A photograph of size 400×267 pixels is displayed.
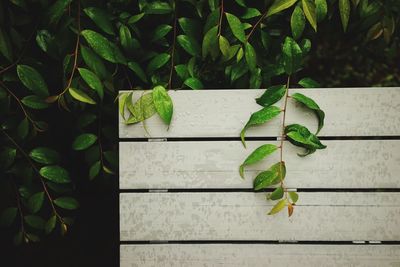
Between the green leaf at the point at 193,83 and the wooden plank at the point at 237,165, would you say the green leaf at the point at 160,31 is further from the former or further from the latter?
the wooden plank at the point at 237,165

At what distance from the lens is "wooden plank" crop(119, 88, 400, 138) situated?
0.90m

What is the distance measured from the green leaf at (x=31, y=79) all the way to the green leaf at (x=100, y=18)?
8.9 inches

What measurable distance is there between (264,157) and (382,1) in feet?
2.03

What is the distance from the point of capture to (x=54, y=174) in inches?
39.3

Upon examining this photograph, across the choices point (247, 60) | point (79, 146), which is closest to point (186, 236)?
point (79, 146)

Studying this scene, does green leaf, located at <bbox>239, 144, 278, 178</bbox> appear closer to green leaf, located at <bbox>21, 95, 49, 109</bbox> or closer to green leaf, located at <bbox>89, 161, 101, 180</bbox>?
green leaf, located at <bbox>89, 161, 101, 180</bbox>

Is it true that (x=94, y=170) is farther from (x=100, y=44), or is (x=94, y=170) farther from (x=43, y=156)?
(x=100, y=44)

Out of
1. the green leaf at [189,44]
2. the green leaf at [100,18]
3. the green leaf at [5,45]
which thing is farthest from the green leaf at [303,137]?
the green leaf at [5,45]

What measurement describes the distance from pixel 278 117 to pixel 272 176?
166mm

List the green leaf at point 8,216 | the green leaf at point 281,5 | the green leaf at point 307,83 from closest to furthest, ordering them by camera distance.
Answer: the green leaf at point 281,5 < the green leaf at point 307,83 < the green leaf at point 8,216

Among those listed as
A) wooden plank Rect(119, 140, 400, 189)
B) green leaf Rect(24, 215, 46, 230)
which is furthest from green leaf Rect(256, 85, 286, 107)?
green leaf Rect(24, 215, 46, 230)

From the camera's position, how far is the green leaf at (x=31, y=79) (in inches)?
36.4

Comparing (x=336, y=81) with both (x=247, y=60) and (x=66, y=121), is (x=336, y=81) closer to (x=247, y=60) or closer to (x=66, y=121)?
(x=247, y=60)

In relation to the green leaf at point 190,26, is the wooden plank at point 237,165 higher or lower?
lower
